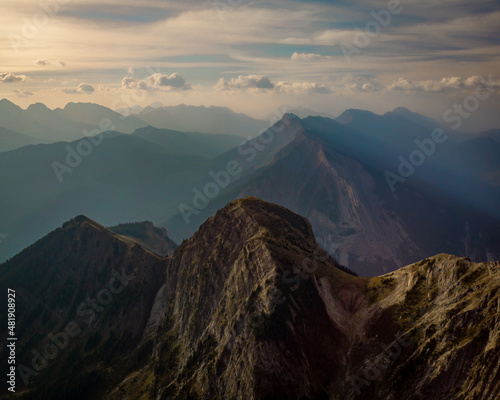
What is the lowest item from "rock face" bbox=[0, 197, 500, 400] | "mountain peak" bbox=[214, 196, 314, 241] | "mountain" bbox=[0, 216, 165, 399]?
"mountain" bbox=[0, 216, 165, 399]

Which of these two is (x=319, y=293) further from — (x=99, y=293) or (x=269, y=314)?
(x=99, y=293)

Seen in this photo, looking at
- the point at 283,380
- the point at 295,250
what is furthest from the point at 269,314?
the point at 295,250

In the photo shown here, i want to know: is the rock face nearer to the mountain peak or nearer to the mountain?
the mountain peak
